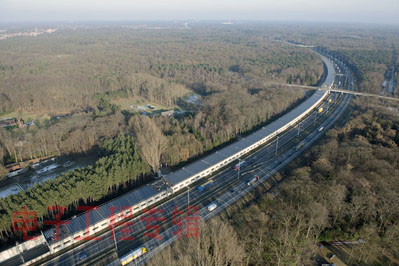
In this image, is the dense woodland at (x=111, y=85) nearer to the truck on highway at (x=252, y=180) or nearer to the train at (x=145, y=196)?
the train at (x=145, y=196)

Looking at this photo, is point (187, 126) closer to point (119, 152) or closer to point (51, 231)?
point (119, 152)

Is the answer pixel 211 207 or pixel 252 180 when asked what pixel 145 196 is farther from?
pixel 252 180

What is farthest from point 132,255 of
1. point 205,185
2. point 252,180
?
point 252,180

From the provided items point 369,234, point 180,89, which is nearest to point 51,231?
point 369,234

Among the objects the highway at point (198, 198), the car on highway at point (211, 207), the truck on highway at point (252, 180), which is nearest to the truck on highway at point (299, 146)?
the highway at point (198, 198)

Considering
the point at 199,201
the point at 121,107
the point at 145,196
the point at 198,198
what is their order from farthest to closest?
the point at 121,107
the point at 198,198
the point at 199,201
the point at 145,196
